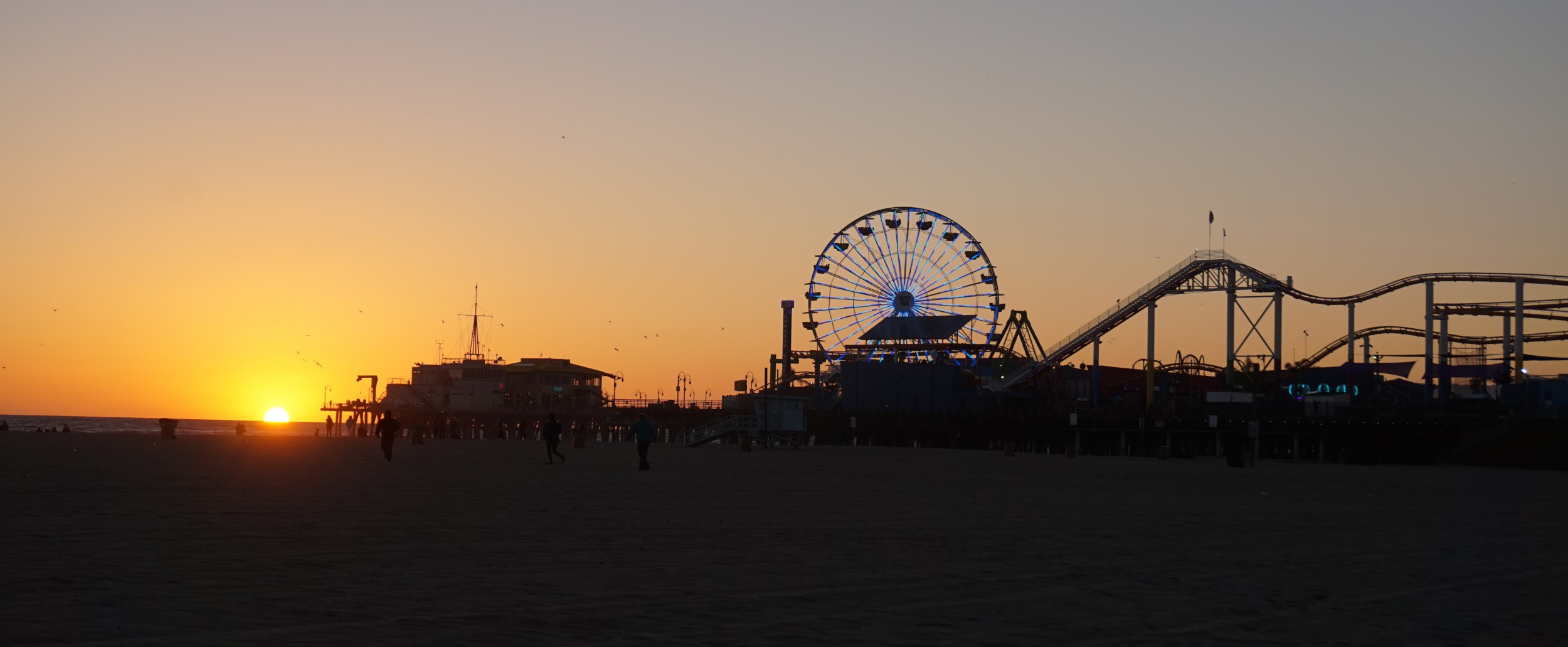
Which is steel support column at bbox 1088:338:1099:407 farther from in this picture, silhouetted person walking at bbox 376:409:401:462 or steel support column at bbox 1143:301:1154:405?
silhouetted person walking at bbox 376:409:401:462

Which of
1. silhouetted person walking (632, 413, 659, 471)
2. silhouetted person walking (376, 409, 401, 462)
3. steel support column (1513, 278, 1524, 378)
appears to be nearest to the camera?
silhouetted person walking (632, 413, 659, 471)

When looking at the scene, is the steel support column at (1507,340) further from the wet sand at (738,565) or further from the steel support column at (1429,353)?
the wet sand at (738,565)

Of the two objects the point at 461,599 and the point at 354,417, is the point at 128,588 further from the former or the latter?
the point at 354,417

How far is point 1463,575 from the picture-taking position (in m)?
11.7

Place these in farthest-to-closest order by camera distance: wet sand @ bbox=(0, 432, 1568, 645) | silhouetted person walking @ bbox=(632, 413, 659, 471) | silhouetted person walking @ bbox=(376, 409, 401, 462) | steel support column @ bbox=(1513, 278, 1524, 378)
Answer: steel support column @ bbox=(1513, 278, 1524, 378)
silhouetted person walking @ bbox=(376, 409, 401, 462)
silhouetted person walking @ bbox=(632, 413, 659, 471)
wet sand @ bbox=(0, 432, 1568, 645)

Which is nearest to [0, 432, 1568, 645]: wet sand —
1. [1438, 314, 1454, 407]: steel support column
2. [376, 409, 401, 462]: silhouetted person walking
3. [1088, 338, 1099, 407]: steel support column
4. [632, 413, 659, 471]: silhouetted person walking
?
[632, 413, 659, 471]: silhouetted person walking

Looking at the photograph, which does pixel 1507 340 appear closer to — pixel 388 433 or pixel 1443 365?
pixel 1443 365

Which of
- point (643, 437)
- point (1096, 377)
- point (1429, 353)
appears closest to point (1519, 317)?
point (1429, 353)

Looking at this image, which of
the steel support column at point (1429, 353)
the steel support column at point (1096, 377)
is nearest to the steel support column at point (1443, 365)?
the steel support column at point (1429, 353)

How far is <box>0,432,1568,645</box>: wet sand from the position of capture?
7.88 metres

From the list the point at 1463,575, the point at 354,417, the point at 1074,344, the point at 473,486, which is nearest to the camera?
the point at 1463,575

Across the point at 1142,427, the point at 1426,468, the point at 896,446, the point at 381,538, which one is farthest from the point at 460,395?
the point at 381,538

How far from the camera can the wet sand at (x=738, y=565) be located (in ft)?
25.9

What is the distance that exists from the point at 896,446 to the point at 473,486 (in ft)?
193
